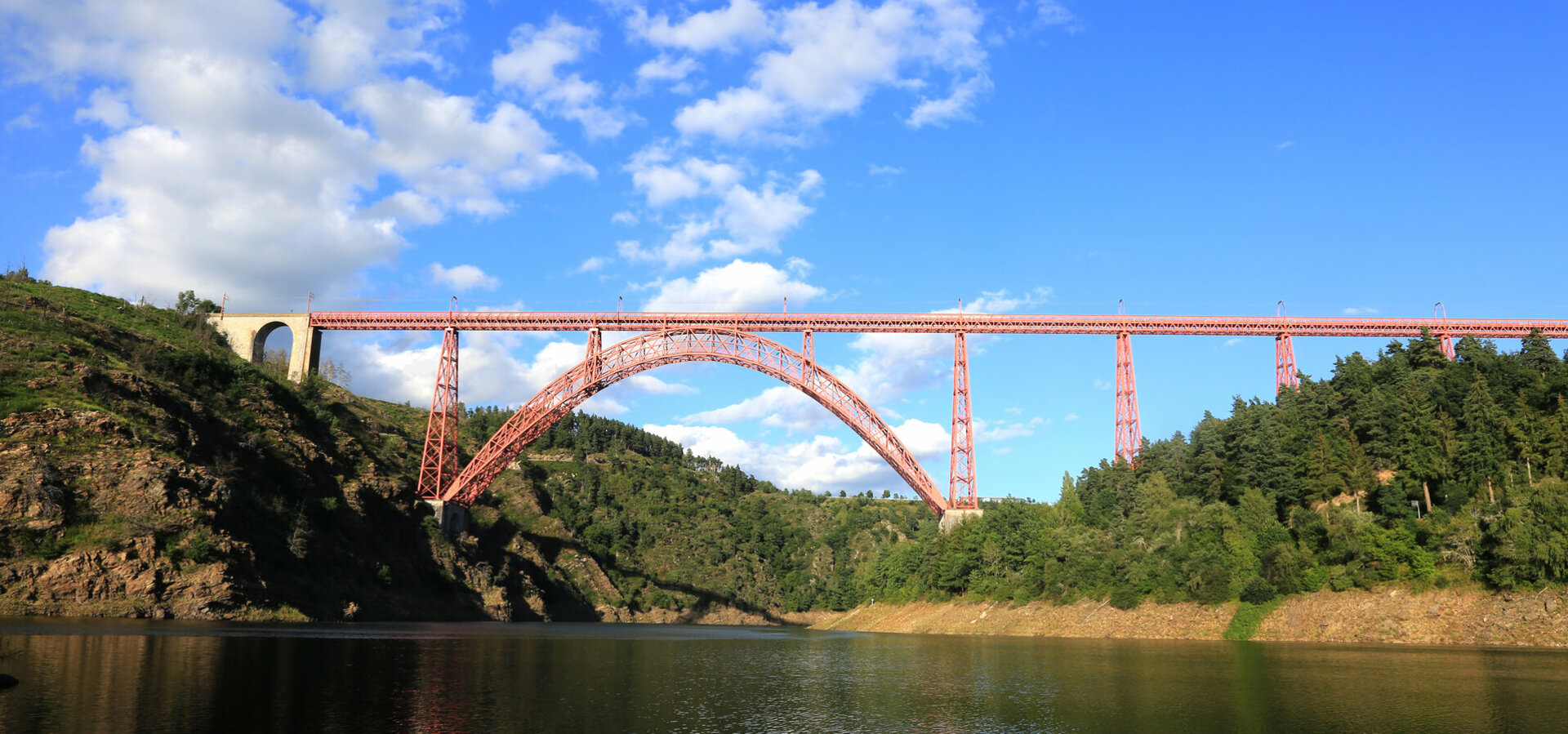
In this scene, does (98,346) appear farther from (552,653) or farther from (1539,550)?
(1539,550)

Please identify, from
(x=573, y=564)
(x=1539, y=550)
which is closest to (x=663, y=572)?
(x=573, y=564)

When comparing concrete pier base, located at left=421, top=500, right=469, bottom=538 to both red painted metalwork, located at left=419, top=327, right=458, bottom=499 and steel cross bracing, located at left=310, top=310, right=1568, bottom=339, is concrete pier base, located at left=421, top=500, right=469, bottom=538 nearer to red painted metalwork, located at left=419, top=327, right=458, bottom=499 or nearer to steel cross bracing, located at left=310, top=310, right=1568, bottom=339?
red painted metalwork, located at left=419, top=327, right=458, bottom=499

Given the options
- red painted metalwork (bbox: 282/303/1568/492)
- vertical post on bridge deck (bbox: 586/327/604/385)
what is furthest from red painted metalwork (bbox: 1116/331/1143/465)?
vertical post on bridge deck (bbox: 586/327/604/385)

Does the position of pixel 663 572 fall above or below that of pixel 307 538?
below

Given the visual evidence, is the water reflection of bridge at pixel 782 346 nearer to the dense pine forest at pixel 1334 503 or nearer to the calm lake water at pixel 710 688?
the dense pine forest at pixel 1334 503

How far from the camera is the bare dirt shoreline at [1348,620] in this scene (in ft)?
114

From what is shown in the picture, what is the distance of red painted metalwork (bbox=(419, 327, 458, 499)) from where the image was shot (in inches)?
2547

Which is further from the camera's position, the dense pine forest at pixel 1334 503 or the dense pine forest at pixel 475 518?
the dense pine forest at pixel 1334 503

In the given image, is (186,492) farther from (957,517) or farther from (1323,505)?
(1323,505)

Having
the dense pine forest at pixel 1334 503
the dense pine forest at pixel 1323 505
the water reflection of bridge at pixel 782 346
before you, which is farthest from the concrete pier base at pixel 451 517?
the dense pine forest at pixel 1334 503

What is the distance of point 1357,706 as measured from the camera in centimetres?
1814

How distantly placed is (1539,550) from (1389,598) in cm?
632

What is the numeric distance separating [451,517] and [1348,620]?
186ft

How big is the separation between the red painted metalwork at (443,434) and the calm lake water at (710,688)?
32854 mm
